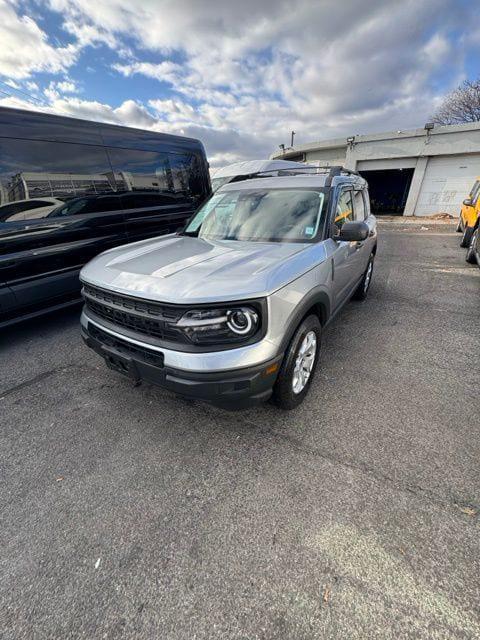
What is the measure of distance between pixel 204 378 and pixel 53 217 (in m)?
3.34

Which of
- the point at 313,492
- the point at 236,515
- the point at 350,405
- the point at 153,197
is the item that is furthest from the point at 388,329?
the point at 153,197

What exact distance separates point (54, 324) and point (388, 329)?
4.79m

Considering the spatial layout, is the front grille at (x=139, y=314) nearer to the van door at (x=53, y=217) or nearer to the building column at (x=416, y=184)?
the van door at (x=53, y=217)

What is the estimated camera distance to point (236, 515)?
1763 millimetres

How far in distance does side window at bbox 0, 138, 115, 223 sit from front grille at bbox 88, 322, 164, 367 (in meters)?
2.09

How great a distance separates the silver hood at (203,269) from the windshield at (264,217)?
194mm

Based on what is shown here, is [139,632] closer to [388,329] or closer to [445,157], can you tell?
[388,329]

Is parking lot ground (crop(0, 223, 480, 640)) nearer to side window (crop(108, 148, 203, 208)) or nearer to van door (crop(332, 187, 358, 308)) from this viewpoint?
van door (crop(332, 187, 358, 308))

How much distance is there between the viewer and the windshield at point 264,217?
108 inches

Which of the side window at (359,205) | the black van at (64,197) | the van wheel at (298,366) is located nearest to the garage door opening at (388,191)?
the side window at (359,205)

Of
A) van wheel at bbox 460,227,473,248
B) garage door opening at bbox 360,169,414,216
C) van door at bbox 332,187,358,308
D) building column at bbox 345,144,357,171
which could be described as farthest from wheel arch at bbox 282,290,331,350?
garage door opening at bbox 360,169,414,216

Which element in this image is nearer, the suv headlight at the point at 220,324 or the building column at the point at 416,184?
the suv headlight at the point at 220,324

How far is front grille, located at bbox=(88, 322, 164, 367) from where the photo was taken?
6.54 ft

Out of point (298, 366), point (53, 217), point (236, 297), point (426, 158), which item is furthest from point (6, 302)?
point (426, 158)
